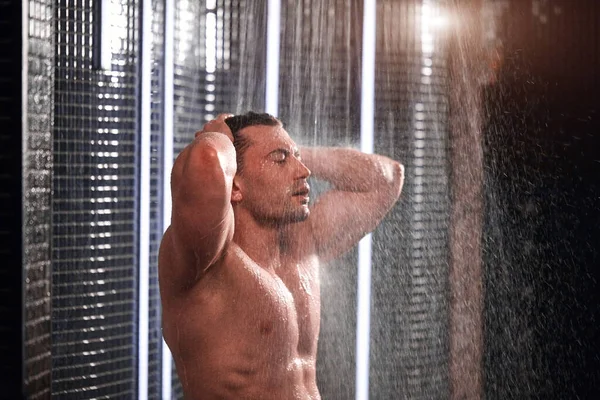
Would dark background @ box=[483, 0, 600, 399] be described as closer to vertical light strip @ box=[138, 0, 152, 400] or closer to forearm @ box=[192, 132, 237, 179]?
vertical light strip @ box=[138, 0, 152, 400]

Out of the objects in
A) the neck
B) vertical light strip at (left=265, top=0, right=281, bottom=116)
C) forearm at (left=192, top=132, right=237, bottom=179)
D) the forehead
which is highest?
vertical light strip at (left=265, top=0, right=281, bottom=116)

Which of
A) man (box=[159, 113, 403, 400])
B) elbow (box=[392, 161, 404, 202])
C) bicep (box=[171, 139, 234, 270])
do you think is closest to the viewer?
bicep (box=[171, 139, 234, 270])

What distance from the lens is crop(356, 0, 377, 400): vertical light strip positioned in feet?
10.4

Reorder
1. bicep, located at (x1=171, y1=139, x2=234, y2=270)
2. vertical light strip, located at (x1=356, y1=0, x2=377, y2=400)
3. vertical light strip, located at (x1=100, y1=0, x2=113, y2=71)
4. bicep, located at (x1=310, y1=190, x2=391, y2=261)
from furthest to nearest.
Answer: vertical light strip, located at (x1=356, y1=0, x2=377, y2=400), vertical light strip, located at (x1=100, y1=0, x2=113, y2=71), bicep, located at (x1=310, y1=190, x2=391, y2=261), bicep, located at (x1=171, y1=139, x2=234, y2=270)

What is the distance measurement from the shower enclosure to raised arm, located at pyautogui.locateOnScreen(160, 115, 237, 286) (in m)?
0.78

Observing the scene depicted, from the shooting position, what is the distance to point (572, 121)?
3062 mm

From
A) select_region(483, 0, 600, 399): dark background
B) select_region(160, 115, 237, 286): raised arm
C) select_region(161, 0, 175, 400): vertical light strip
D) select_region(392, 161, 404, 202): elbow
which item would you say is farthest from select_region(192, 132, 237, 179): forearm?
select_region(483, 0, 600, 399): dark background

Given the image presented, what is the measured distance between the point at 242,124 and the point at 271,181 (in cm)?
17

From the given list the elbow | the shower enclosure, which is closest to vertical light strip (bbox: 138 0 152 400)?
the shower enclosure

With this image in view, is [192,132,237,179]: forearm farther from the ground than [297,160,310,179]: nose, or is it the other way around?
[192,132,237,179]: forearm

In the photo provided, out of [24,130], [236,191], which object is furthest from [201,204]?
[24,130]

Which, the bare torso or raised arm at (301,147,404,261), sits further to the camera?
raised arm at (301,147,404,261)

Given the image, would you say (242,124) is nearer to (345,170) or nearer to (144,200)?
(345,170)
